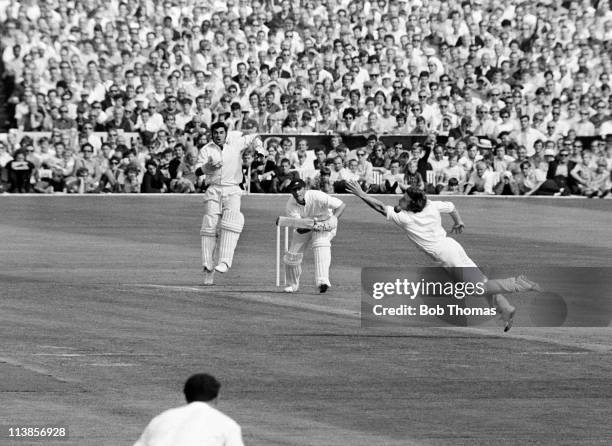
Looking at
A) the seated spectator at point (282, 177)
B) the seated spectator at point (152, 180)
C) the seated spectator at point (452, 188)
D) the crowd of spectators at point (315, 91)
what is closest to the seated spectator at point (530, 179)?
the crowd of spectators at point (315, 91)

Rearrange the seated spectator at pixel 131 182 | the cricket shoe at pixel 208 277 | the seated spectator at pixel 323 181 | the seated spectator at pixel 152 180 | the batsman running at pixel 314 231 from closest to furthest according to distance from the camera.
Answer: the batsman running at pixel 314 231 < the cricket shoe at pixel 208 277 < the seated spectator at pixel 323 181 < the seated spectator at pixel 152 180 < the seated spectator at pixel 131 182

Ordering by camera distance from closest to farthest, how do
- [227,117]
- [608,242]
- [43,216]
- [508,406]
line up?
[508,406] → [608,242] → [43,216] → [227,117]

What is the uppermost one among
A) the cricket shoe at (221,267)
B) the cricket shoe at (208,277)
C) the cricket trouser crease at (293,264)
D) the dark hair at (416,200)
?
the dark hair at (416,200)

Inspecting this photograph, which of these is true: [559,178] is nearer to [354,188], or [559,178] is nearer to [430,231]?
[430,231]

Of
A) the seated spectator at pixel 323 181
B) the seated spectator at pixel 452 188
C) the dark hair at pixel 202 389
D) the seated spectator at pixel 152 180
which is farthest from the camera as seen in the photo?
the seated spectator at pixel 452 188

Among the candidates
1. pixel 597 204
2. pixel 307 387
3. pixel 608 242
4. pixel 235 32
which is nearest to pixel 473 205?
pixel 597 204

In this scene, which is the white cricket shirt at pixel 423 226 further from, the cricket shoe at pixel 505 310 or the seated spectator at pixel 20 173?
the seated spectator at pixel 20 173

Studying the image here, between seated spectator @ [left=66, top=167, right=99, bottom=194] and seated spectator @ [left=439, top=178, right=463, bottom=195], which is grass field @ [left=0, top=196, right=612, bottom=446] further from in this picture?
seated spectator @ [left=439, top=178, right=463, bottom=195]

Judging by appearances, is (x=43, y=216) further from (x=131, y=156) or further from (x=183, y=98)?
(x=183, y=98)
